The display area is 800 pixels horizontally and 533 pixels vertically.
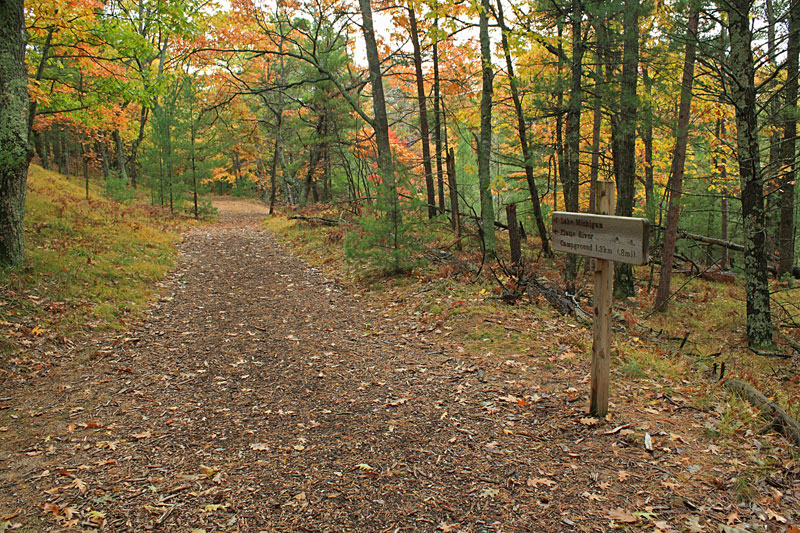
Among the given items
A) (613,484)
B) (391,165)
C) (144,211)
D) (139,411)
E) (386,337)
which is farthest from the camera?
(144,211)

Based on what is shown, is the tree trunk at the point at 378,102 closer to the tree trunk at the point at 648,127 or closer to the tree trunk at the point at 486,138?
the tree trunk at the point at 486,138

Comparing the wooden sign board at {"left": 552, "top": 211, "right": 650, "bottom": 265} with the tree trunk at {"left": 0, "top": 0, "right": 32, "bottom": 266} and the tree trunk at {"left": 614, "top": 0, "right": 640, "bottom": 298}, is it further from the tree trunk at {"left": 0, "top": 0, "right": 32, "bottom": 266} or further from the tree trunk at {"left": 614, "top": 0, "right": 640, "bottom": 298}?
the tree trunk at {"left": 0, "top": 0, "right": 32, "bottom": 266}

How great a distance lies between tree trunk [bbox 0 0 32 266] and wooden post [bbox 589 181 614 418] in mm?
8590

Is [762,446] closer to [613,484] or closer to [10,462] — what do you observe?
[613,484]

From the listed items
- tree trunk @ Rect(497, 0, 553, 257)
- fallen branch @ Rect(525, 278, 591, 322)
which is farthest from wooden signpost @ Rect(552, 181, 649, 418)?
tree trunk @ Rect(497, 0, 553, 257)

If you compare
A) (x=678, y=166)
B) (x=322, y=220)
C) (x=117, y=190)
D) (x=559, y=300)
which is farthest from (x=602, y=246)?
(x=117, y=190)

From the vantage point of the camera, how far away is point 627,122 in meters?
9.93

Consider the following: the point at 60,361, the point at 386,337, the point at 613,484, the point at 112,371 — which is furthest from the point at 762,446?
the point at 60,361

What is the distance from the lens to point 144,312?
25.7 feet

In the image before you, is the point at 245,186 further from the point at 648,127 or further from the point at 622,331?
the point at 622,331

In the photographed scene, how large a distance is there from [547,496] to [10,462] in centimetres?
426

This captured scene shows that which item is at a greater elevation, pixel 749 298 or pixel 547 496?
pixel 749 298

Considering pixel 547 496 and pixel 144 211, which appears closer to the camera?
pixel 547 496

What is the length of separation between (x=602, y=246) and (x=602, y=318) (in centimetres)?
72
